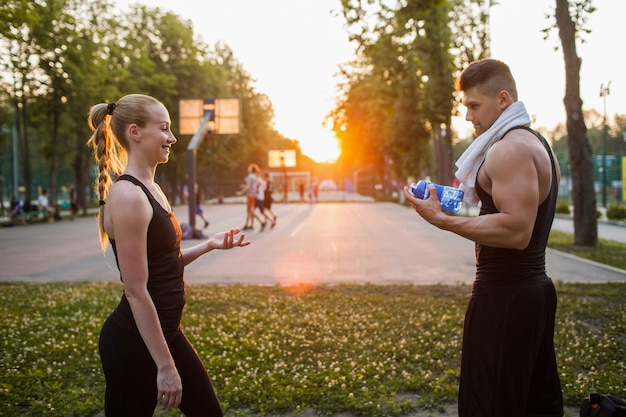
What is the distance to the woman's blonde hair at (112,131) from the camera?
98.6 inches

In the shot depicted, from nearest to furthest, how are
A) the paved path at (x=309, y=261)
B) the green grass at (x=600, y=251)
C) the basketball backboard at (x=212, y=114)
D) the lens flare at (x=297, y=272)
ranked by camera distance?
the lens flare at (x=297, y=272) → the paved path at (x=309, y=261) → the green grass at (x=600, y=251) → the basketball backboard at (x=212, y=114)

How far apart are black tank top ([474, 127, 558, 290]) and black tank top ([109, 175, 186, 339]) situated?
1314mm

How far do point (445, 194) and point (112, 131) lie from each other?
151 centimetres

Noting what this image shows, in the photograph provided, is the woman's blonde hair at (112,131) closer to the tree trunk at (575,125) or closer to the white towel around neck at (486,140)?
the white towel around neck at (486,140)

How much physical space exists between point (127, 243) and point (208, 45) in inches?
2124

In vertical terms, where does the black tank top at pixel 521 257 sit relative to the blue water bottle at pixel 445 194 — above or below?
below

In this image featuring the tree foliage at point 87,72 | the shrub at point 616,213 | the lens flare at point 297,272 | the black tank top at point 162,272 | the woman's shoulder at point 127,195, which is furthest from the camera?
the tree foliage at point 87,72

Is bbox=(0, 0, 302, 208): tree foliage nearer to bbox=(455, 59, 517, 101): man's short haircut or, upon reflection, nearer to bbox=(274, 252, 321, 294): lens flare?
bbox=(274, 252, 321, 294): lens flare

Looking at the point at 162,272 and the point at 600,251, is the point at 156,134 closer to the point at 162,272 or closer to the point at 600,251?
the point at 162,272

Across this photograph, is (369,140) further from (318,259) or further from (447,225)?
(447,225)

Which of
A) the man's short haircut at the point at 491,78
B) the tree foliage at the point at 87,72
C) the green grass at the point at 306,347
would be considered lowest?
the green grass at the point at 306,347

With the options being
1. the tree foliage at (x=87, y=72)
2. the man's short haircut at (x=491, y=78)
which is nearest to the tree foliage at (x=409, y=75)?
the tree foliage at (x=87, y=72)

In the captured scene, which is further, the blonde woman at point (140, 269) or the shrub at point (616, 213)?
the shrub at point (616, 213)

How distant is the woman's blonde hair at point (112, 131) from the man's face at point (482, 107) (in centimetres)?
138
